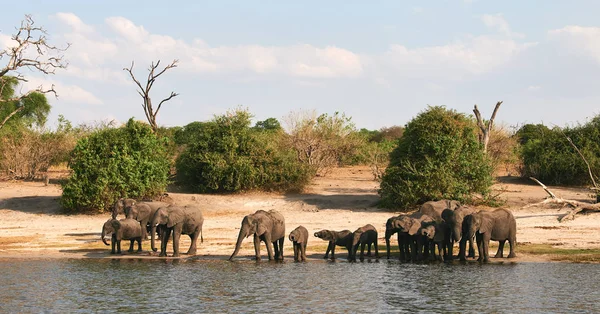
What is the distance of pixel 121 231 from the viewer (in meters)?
23.0

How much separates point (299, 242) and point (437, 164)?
12.2 metres

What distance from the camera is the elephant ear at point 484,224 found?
20.8 meters

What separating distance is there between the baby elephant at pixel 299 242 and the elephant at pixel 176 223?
3.21m

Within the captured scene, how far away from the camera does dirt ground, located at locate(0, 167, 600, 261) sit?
78.3ft

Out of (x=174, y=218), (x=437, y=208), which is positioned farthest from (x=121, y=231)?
(x=437, y=208)

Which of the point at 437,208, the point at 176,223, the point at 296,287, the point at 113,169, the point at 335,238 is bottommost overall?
the point at 296,287

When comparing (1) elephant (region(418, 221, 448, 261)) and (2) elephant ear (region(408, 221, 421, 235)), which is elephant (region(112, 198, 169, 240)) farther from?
(1) elephant (region(418, 221, 448, 261))

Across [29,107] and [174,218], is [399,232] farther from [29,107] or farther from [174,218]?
[29,107]

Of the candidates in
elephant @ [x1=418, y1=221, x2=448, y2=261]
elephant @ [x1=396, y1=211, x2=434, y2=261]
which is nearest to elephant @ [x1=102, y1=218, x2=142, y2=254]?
elephant @ [x1=396, y1=211, x2=434, y2=261]

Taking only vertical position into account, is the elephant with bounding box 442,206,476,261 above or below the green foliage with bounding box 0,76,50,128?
below

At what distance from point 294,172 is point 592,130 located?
15.9 meters

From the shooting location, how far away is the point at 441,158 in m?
32.1

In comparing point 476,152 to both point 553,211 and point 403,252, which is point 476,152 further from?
point 403,252

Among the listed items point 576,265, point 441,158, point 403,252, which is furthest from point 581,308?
point 441,158
